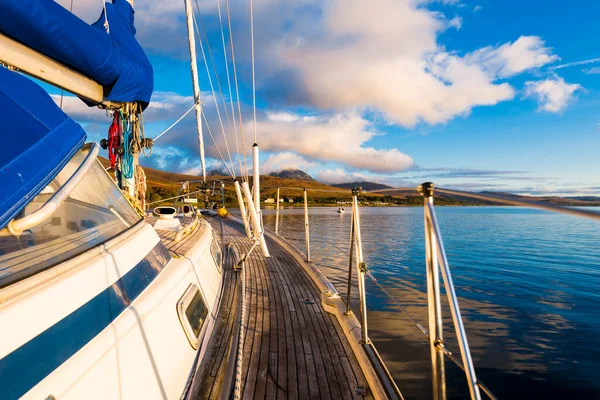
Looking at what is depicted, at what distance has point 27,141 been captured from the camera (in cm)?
197

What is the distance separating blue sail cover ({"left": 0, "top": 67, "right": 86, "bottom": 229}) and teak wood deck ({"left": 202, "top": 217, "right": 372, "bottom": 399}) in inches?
79.3

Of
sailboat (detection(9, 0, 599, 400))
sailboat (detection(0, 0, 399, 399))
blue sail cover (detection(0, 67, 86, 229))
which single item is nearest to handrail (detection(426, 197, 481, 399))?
sailboat (detection(9, 0, 599, 400))

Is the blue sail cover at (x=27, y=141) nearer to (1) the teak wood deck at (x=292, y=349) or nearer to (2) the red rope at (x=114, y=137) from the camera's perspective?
(1) the teak wood deck at (x=292, y=349)

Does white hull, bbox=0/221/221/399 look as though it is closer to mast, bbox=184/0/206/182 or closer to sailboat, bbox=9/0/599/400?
sailboat, bbox=9/0/599/400

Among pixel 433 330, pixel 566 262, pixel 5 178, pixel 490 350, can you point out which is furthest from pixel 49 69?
pixel 566 262

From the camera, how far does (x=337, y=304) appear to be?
16.0 ft

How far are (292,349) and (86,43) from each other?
13.4ft

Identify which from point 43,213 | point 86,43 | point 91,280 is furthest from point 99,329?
point 86,43

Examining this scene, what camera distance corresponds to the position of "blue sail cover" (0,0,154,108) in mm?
2787

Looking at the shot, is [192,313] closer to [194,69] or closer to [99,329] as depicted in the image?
[99,329]

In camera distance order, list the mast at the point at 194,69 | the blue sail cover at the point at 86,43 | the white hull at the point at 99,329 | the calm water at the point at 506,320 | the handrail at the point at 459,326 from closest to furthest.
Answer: the white hull at the point at 99,329
the handrail at the point at 459,326
the blue sail cover at the point at 86,43
the calm water at the point at 506,320
the mast at the point at 194,69

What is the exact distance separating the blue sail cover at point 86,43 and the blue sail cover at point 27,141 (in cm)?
74

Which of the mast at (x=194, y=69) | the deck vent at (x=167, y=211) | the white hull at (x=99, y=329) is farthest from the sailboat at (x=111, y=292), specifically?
the mast at (x=194, y=69)

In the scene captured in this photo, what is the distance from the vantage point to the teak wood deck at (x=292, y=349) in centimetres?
304
